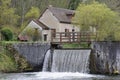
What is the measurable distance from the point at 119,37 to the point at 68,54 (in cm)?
737

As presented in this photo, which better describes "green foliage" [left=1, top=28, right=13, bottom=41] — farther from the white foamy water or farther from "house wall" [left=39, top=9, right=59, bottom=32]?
the white foamy water

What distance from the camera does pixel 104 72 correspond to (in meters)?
40.1

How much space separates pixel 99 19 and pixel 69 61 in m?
7.32

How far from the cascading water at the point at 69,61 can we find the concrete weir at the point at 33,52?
702mm

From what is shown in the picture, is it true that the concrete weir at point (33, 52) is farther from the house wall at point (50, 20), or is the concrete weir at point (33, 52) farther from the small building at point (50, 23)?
the house wall at point (50, 20)

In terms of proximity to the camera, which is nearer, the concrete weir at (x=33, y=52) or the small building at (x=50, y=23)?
the concrete weir at (x=33, y=52)

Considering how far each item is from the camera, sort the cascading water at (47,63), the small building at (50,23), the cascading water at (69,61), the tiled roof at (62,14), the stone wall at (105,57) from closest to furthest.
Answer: the stone wall at (105,57), the cascading water at (69,61), the cascading water at (47,63), the small building at (50,23), the tiled roof at (62,14)

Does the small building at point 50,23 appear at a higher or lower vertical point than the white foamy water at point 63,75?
higher

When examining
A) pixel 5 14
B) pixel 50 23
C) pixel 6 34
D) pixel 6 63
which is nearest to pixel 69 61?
pixel 6 63

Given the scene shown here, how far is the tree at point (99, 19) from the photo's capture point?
45438mm

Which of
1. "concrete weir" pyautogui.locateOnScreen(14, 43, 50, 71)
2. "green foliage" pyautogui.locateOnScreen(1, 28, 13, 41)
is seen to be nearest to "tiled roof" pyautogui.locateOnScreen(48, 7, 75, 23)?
"green foliage" pyautogui.locateOnScreen(1, 28, 13, 41)

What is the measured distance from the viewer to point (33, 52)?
1699 inches

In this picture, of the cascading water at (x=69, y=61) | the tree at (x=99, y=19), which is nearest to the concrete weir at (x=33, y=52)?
the cascading water at (x=69, y=61)

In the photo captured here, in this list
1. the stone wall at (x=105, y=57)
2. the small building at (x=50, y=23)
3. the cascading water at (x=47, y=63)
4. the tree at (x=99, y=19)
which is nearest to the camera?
the stone wall at (x=105, y=57)
